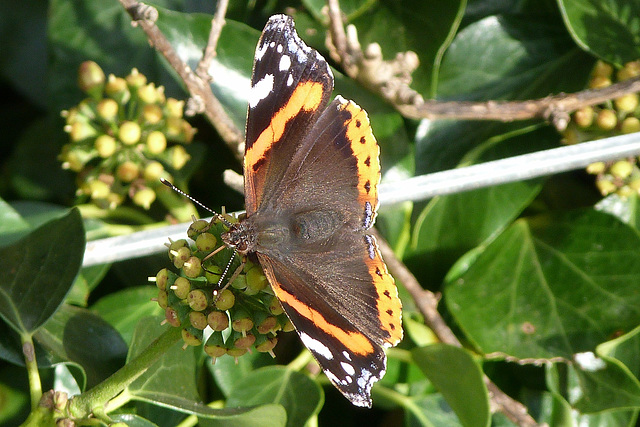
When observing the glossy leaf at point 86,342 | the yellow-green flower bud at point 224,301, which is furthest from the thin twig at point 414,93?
the glossy leaf at point 86,342

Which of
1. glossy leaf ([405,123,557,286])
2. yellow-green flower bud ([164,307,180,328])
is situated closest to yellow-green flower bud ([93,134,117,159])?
yellow-green flower bud ([164,307,180,328])

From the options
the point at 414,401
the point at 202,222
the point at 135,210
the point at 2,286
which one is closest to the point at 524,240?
the point at 414,401

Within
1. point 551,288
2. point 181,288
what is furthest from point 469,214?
point 181,288

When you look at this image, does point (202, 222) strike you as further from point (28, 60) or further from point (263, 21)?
point (28, 60)

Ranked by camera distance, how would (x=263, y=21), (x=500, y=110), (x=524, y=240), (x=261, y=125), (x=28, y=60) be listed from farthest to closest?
(x=28, y=60), (x=263, y=21), (x=524, y=240), (x=500, y=110), (x=261, y=125)

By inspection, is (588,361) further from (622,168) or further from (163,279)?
(163,279)

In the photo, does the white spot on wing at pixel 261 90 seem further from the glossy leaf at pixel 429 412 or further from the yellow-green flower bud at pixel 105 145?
the glossy leaf at pixel 429 412

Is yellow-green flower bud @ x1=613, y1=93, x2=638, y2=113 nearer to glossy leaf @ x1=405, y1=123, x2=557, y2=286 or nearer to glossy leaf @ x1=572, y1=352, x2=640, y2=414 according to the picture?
glossy leaf @ x1=405, y1=123, x2=557, y2=286
